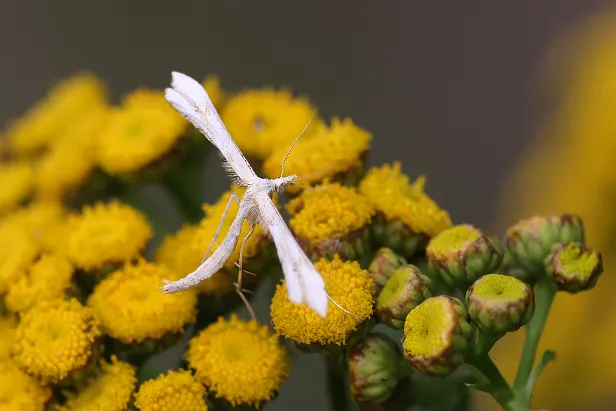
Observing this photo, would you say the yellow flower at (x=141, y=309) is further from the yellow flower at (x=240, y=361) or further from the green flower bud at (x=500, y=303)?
the green flower bud at (x=500, y=303)

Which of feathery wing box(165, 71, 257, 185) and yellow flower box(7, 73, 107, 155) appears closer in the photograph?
feathery wing box(165, 71, 257, 185)

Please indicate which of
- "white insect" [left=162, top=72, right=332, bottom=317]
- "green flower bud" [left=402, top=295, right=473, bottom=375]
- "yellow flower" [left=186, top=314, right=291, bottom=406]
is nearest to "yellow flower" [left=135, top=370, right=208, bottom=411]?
"yellow flower" [left=186, top=314, right=291, bottom=406]

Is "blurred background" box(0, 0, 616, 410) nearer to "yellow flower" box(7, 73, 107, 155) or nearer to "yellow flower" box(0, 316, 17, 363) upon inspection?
"yellow flower" box(7, 73, 107, 155)

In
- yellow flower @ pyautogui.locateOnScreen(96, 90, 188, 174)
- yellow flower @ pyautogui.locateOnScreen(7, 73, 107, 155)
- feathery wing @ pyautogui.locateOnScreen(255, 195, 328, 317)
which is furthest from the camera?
yellow flower @ pyautogui.locateOnScreen(7, 73, 107, 155)

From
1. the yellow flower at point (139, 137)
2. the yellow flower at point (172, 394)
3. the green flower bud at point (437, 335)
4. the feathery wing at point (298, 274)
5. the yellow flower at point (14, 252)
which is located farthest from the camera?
the yellow flower at point (139, 137)

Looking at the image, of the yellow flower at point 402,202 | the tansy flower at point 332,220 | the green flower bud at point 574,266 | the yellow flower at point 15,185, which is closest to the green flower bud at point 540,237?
the green flower bud at point 574,266

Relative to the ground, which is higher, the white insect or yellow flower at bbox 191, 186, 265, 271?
the white insect

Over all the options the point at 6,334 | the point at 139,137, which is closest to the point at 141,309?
the point at 6,334
